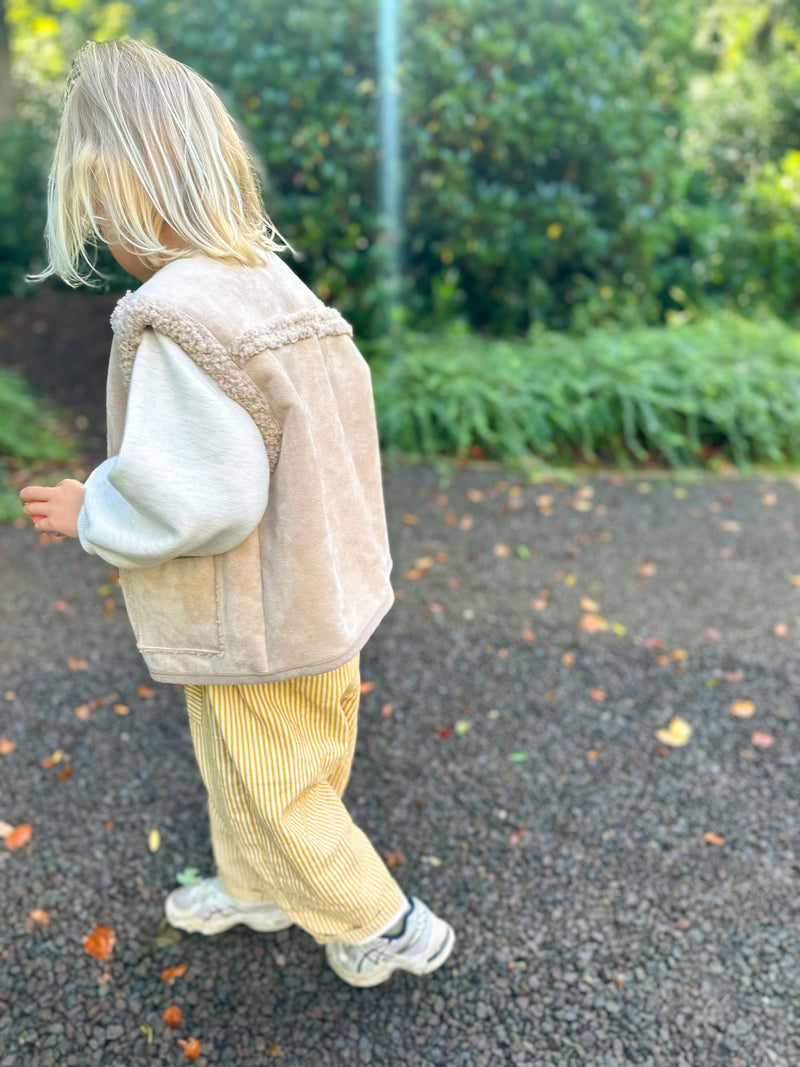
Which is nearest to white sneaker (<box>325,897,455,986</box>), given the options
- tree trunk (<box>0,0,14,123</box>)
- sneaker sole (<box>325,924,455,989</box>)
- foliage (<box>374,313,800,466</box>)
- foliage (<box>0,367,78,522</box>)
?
sneaker sole (<box>325,924,455,989</box>)

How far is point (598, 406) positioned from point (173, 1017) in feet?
13.8

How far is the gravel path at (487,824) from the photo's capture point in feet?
6.36

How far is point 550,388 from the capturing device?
530 centimetres

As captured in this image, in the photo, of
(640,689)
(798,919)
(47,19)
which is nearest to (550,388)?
→ (640,689)

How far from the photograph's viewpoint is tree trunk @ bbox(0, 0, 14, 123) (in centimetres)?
873

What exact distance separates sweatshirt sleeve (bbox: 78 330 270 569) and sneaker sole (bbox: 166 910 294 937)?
3.87ft

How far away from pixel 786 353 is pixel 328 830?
5255 mm

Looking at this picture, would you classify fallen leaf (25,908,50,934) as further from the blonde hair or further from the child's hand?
the blonde hair

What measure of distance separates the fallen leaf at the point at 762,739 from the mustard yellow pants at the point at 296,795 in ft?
4.86

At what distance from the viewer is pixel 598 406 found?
17.4ft

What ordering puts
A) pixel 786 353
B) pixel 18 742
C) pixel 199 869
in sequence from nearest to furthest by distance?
1. pixel 199 869
2. pixel 18 742
3. pixel 786 353

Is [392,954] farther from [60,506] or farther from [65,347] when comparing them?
[65,347]

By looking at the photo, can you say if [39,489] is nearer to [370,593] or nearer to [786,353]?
[370,593]

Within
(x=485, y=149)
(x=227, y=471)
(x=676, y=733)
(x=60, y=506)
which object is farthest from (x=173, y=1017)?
(x=485, y=149)
